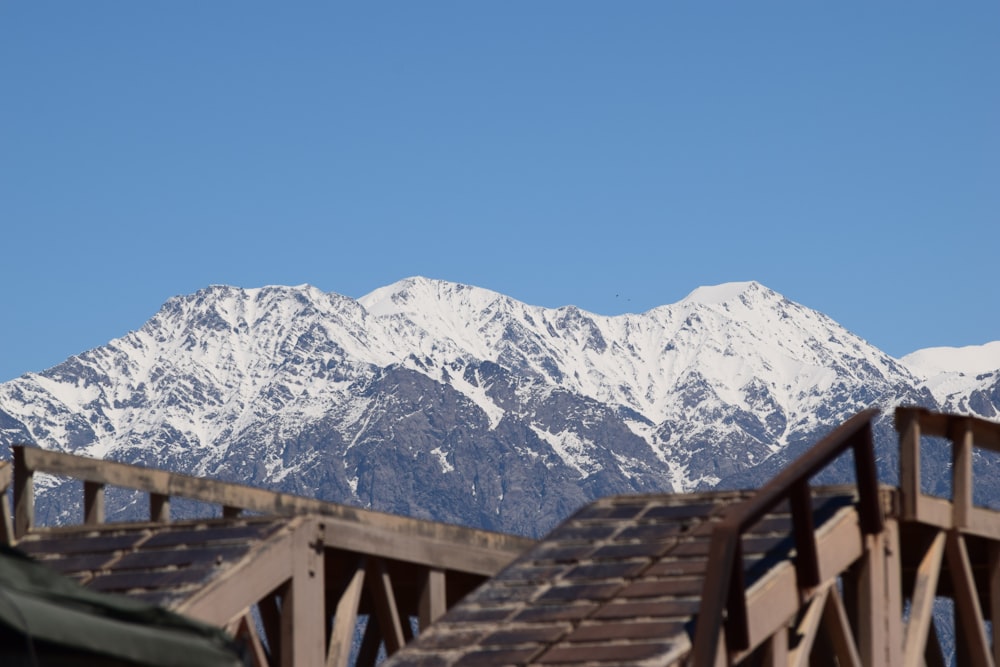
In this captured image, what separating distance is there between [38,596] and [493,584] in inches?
208

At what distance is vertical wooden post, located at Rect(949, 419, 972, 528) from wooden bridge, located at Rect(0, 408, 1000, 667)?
13 millimetres

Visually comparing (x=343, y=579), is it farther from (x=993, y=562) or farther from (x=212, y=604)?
(x=993, y=562)

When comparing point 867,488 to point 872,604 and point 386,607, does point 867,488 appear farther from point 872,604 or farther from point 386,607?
point 386,607

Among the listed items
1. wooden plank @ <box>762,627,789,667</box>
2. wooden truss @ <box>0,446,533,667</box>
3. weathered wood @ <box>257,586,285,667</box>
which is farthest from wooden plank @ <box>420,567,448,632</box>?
wooden plank @ <box>762,627,789,667</box>

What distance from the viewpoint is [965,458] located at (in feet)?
43.0

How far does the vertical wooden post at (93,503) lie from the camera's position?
51.1 ft

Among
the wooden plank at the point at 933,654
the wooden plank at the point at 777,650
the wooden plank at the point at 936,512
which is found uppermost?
the wooden plank at the point at 936,512

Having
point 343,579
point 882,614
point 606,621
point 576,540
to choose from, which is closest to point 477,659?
point 606,621

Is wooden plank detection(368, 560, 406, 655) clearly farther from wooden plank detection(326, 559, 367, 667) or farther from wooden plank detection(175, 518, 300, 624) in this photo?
wooden plank detection(175, 518, 300, 624)

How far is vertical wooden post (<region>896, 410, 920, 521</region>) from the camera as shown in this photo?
12.5 metres

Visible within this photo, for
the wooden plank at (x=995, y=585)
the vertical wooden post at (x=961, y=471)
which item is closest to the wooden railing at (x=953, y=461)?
the vertical wooden post at (x=961, y=471)

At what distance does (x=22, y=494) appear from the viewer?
1491cm

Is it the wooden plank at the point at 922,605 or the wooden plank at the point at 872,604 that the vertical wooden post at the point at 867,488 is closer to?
the wooden plank at the point at 872,604

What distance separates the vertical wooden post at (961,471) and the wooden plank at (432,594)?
14.1ft
